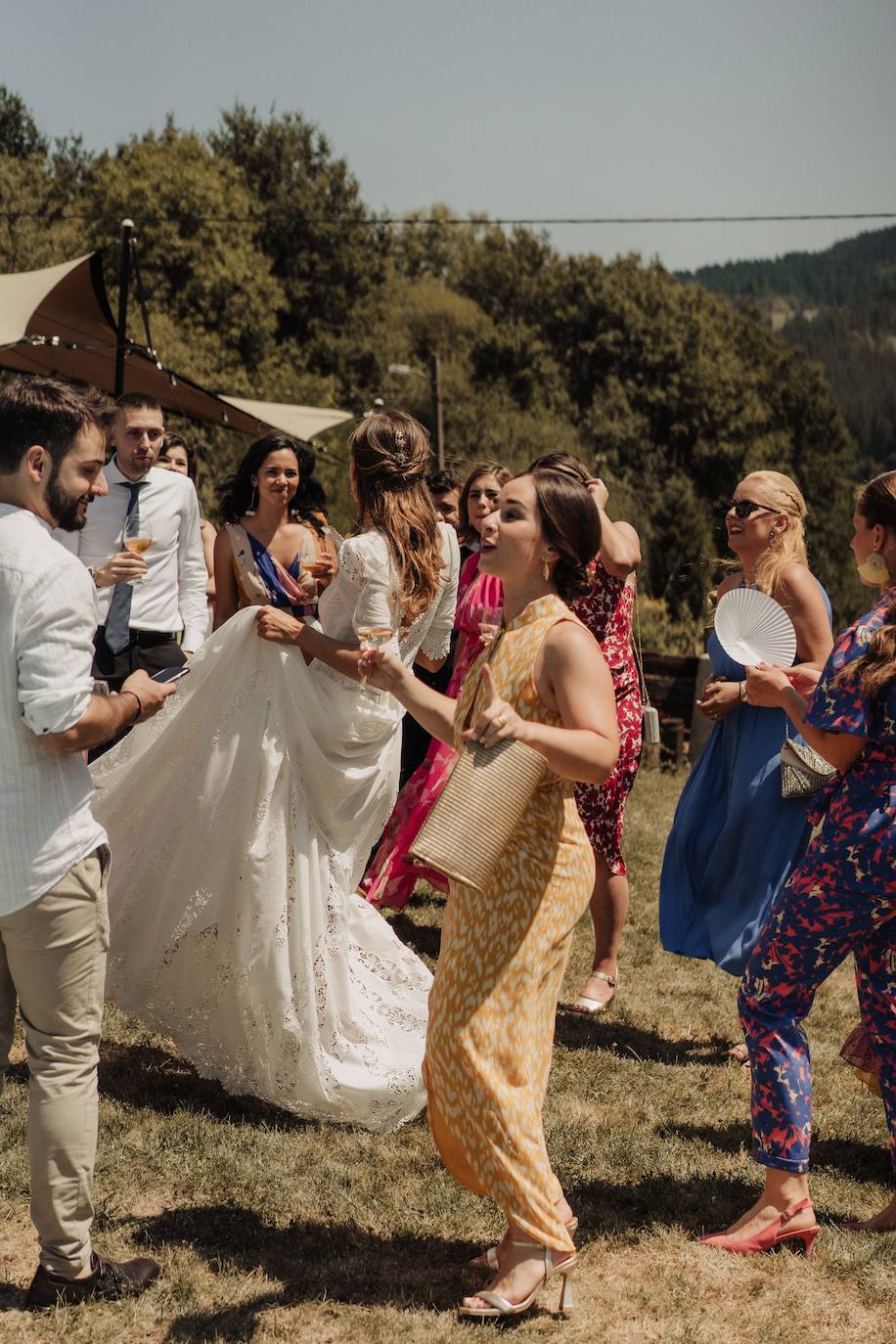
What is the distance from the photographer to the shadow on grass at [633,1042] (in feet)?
16.4

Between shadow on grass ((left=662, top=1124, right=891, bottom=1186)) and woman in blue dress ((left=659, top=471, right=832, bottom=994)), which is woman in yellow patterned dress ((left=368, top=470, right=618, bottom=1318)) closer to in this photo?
shadow on grass ((left=662, top=1124, right=891, bottom=1186))

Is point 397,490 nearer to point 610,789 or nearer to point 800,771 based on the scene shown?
point 800,771

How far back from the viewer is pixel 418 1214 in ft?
Result: 11.7

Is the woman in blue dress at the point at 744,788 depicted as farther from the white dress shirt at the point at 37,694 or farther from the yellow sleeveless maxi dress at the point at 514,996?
the white dress shirt at the point at 37,694

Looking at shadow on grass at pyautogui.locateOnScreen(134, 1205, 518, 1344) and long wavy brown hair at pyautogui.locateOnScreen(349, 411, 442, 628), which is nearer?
shadow on grass at pyautogui.locateOnScreen(134, 1205, 518, 1344)

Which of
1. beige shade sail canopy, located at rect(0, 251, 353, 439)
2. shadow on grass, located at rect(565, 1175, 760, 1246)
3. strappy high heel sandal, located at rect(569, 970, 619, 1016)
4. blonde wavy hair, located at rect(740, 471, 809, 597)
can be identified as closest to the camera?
shadow on grass, located at rect(565, 1175, 760, 1246)

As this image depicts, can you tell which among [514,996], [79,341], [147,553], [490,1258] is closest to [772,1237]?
[490,1258]

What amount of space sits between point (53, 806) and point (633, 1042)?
301 cm

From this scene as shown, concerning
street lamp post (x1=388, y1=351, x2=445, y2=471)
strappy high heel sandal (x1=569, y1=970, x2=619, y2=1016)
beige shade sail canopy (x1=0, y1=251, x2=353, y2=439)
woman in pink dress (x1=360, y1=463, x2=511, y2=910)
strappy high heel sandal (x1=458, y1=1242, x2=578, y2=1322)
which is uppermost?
street lamp post (x1=388, y1=351, x2=445, y2=471)

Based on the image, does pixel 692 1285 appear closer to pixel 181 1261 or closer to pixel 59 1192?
pixel 181 1261

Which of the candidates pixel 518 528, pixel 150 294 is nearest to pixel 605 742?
pixel 518 528

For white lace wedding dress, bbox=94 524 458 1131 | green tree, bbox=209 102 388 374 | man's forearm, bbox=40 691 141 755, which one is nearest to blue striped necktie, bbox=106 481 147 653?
white lace wedding dress, bbox=94 524 458 1131

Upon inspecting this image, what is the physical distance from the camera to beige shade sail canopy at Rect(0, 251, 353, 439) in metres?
12.6

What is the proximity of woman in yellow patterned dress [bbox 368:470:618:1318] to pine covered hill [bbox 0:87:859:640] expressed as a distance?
32.5 metres
